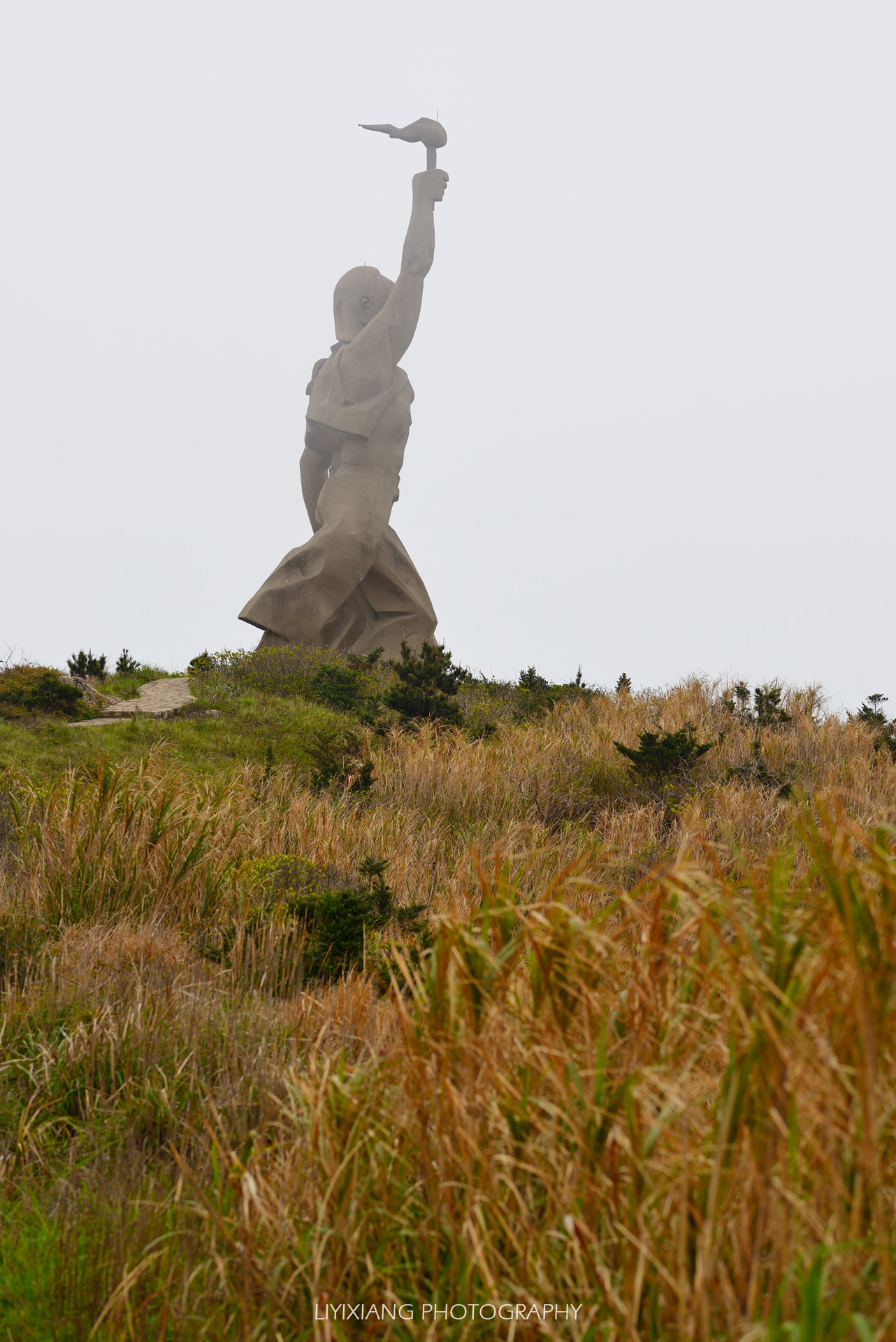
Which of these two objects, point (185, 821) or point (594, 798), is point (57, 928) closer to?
point (185, 821)

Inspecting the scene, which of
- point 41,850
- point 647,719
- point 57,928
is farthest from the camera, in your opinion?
point 647,719

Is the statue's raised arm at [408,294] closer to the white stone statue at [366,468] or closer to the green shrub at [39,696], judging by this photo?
the white stone statue at [366,468]

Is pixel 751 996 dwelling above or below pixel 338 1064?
above

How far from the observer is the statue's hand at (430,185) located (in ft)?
51.9

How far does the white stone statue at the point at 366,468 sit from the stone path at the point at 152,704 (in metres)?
2.83

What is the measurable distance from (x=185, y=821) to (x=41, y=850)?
674 millimetres

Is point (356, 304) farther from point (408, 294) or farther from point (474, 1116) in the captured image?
point (474, 1116)

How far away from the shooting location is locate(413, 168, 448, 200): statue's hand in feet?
51.9

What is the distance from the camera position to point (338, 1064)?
2.21 meters

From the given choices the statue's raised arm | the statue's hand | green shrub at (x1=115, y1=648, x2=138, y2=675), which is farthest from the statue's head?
green shrub at (x1=115, y1=648, x2=138, y2=675)

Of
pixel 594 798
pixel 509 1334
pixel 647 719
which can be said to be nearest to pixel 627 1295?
pixel 509 1334

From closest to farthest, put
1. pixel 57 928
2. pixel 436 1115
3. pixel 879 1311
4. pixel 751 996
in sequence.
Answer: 1. pixel 879 1311
2. pixel 751 996
3. pixel 436 1115
4. pixel 57 928

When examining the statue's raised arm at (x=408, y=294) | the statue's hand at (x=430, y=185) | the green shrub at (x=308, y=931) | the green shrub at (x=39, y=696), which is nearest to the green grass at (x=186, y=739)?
the green shrub at (x=39, y=696)

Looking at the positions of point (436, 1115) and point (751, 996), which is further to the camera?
point (436, 1115)
